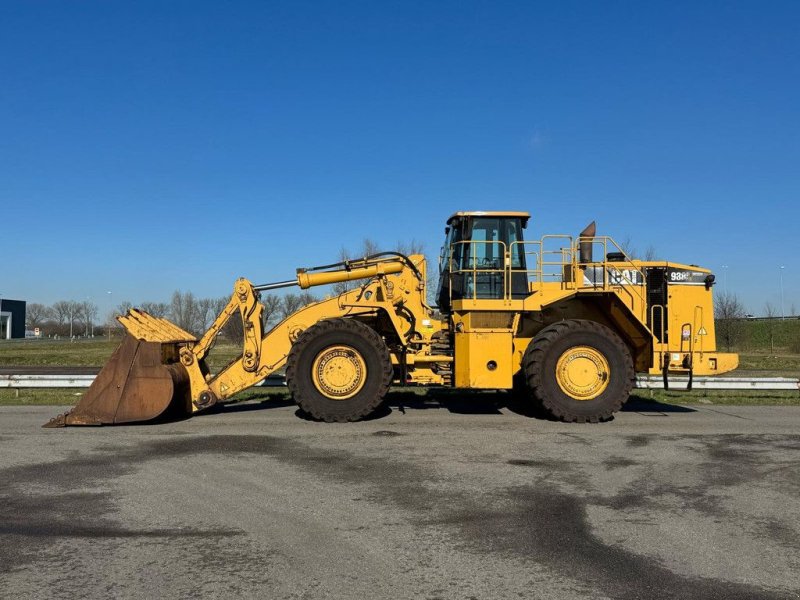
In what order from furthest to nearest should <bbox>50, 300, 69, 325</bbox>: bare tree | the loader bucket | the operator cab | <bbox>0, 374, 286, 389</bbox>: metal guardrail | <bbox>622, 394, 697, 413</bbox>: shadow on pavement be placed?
<bbox>50, 300, 69, 325</bbox>: bare tree < <bbox>0, 374, 286, 389</bbox>: metal guardrail < <bbox>622, 394, 697, 413</bbox>: shadow on pavement < the operator cab < the loader bucket

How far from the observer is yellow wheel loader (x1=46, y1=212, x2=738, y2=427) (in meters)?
9.95

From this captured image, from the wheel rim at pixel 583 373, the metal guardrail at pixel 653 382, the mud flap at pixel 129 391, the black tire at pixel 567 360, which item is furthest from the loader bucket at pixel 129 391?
the wheel rim at pixel 583 373

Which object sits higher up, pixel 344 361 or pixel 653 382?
pixel 344 361

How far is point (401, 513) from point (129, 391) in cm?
599

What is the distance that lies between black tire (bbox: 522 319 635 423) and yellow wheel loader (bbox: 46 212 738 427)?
0.05 feet

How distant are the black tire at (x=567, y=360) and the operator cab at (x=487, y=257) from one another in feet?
3.89

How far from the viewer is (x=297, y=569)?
424 centimetres

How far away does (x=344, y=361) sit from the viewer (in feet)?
33.4

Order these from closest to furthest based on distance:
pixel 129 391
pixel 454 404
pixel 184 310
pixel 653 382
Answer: pixel 129 391, pixel 454 404, pixel 653 382, pixel 184 310

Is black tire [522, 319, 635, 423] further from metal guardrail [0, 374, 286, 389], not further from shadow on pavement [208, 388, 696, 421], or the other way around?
metal guardrail [0, 374, 286, 389]

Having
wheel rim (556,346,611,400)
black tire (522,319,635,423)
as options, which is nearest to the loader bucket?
black tire (522,319,635,423)

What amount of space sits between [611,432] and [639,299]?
8.36 ft

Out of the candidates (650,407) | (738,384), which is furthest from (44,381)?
(738,384)

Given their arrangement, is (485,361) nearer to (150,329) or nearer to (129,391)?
(150,329)
